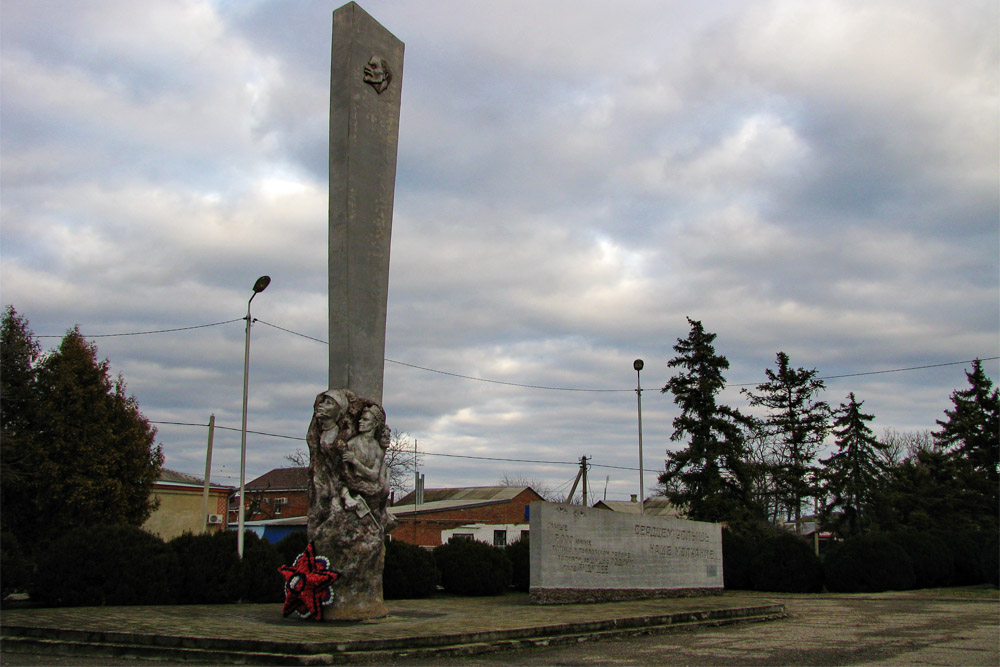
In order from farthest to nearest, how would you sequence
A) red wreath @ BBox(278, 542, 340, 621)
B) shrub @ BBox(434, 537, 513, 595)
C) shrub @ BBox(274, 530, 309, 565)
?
1. shrub @ BBox(434, 537, 513, 595)
2. shrub @ BBox(274, 530, 309, 565)
3. red wreath @ BBox(278, 542, 340, 621)

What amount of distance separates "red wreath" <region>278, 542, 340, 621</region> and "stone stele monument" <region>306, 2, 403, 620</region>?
166 mm

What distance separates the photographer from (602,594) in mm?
15383

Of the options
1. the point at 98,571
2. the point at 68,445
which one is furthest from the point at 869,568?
the point at 68,445

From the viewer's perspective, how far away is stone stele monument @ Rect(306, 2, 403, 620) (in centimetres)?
1086

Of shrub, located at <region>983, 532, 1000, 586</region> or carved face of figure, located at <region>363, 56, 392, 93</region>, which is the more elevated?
carved face of figure, located at <region>363, 56, 392, 93</region>

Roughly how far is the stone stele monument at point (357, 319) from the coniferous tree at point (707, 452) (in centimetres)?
2148

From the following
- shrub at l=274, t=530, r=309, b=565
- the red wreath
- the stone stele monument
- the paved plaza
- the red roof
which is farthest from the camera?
the red roof

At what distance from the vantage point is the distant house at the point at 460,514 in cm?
4766

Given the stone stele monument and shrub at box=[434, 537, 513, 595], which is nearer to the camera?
the stone stele monument

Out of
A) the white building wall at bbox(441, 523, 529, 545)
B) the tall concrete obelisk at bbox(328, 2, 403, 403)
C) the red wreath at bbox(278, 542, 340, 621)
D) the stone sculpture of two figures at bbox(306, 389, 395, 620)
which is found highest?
the tall concrete obelisk at bbox(328, 2, 403, 403)

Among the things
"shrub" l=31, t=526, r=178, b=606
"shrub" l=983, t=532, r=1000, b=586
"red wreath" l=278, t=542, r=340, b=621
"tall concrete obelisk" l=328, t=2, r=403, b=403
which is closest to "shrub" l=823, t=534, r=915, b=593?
"shrub" l=983, t=532, r=1000, b=586

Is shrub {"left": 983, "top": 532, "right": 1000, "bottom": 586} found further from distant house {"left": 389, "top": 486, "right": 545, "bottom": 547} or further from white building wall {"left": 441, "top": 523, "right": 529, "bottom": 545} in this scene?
white building wall {"left": 441, "top": 523, "right": 529, "bottom": 545}

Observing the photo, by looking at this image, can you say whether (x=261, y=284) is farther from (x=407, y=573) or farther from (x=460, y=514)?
(x=460, y=514)

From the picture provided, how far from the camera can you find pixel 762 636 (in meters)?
11.6
